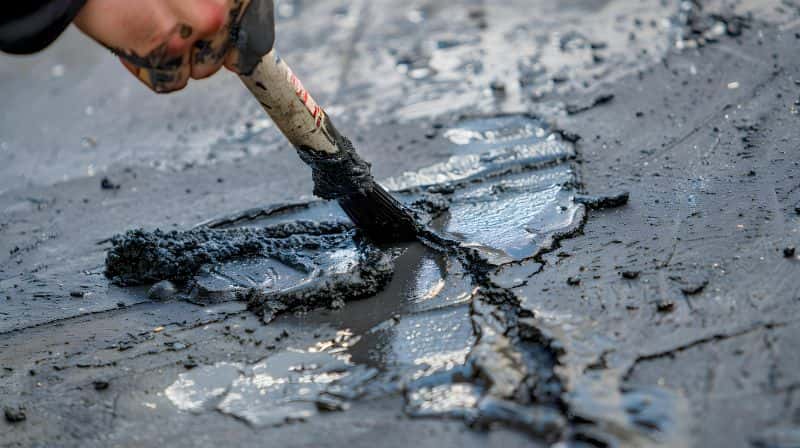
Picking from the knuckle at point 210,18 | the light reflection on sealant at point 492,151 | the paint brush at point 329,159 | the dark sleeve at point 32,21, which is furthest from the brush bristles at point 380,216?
the dark sleeve at point 32,21

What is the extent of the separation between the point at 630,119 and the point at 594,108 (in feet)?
0.63

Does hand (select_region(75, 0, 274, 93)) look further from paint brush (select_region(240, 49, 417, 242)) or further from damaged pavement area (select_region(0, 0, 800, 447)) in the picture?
damaged pavement area (select_region(0, 0, 800, 447))

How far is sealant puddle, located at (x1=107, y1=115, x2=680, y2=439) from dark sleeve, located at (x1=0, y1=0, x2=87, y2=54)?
870 millimetres

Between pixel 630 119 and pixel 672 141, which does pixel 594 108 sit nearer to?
pixel 630 119

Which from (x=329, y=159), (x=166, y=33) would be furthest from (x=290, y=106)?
(x=166, y=33)

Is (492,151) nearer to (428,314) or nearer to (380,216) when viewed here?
(380,216)

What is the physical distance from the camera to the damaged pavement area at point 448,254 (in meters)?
2.02

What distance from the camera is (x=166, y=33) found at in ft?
7.09

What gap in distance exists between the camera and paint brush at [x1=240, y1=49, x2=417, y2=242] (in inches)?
98.6

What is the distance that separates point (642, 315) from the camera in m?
2.21

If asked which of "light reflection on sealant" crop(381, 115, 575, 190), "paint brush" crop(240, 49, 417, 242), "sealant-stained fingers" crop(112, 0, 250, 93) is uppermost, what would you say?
"sealant-stained fingers" crop(112, 0, 250, 93)

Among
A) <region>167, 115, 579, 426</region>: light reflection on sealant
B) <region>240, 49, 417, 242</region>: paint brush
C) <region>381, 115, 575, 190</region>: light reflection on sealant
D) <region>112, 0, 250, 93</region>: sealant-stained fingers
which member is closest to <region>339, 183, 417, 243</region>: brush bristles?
<region>240, 49, 417, 242</region>: paint brush

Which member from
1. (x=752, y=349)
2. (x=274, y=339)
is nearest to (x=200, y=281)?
→ (x=274, y=339)

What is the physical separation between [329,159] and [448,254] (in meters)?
0.50
